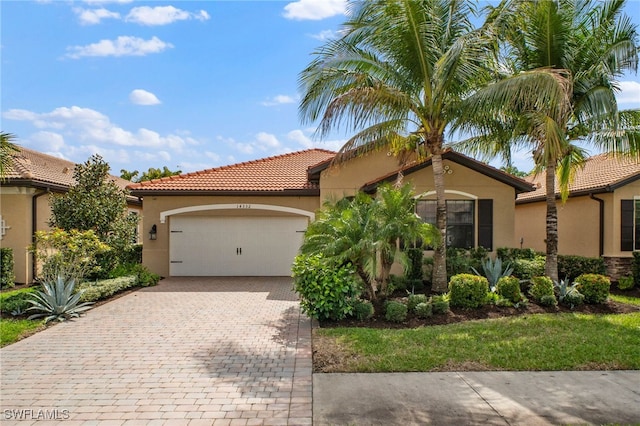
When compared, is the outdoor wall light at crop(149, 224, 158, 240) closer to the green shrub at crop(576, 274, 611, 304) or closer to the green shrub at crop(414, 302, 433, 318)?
the green shrub at crop(414, 302, 433, 318)

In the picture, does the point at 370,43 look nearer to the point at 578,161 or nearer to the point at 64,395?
the point at 578,161

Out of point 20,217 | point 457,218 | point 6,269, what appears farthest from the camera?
point 457,218

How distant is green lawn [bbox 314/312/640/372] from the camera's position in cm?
567

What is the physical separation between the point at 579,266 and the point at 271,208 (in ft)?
36.0

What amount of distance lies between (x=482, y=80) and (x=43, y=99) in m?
13.6

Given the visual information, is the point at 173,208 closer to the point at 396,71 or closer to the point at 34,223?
the point at 34,223

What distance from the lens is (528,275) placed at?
11.2 meters

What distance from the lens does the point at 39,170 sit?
15.1m

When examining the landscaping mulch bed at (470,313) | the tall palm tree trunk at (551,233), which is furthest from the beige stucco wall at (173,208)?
the tall palm tree trunk at (551,233)

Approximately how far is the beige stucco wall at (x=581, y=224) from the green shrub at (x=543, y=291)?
6.13 meters

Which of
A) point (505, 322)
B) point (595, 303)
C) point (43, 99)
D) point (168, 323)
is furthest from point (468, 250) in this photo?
point (43, 99)

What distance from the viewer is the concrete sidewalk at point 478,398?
164 inches

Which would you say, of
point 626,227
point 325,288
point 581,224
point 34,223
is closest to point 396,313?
point 325,288

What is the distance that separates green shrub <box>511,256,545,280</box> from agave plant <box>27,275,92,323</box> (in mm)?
12049
